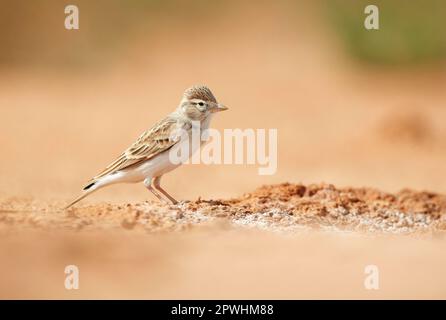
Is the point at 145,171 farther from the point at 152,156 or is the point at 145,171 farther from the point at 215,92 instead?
the point at 215,92

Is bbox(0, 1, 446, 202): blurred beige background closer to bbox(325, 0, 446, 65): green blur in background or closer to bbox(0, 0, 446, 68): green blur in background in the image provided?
bbox(0, 0, 446, 68): green blur in background

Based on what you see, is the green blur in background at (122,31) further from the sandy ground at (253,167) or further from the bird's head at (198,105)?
the bird's head at (198,105)

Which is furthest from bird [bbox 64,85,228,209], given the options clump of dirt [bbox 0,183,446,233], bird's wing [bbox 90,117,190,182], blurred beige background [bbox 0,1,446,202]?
blurred beige background [bbox 0,1,446,202]

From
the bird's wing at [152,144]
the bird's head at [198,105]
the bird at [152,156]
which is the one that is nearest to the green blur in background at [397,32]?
A: the bird's head at [198,105]

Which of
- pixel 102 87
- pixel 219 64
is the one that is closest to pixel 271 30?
pixel 219 64

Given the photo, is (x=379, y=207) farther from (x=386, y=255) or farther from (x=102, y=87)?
(x=102, y=87)

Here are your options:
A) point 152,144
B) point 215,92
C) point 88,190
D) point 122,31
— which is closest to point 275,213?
point 152,144
